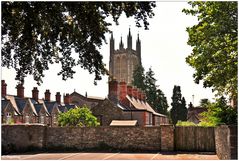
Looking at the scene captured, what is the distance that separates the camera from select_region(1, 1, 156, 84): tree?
8555mm

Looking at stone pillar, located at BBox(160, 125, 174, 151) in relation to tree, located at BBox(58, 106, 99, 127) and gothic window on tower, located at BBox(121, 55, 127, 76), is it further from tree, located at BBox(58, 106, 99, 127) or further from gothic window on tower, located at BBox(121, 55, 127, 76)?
gothic window on tower, located at BBox(121, 55, 127, 76)

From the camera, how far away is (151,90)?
242ft

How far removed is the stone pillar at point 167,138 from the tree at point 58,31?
40.4 feet

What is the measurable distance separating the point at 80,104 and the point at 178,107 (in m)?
19.2

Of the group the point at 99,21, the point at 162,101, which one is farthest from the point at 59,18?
the point at 162,101

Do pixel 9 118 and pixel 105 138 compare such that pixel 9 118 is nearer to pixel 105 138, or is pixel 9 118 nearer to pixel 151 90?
pixel 105 138

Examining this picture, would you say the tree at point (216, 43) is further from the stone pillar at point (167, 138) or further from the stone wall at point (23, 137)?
the stone wall at point (23, 137)

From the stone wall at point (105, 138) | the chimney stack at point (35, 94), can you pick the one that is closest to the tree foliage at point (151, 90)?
the chimney stack at point (35, 94)

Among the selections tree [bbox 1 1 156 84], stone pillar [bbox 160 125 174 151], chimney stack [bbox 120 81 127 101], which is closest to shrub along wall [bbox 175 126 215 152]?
stone pillar [bbox 160 125 174 151]

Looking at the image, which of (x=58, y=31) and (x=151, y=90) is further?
(x=151, y=90)

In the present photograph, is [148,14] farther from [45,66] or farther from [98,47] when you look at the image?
[45,66]

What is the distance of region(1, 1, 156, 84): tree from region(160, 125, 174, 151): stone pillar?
12.3 meters

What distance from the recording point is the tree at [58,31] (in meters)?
8.55

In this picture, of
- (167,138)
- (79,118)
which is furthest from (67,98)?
(167,138)
